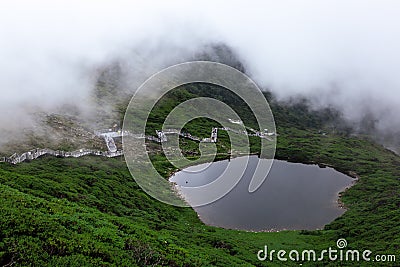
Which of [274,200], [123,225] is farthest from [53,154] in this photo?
[274,200]

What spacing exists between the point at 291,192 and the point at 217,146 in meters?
55.4

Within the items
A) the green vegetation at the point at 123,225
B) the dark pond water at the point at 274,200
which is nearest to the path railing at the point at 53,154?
the green vegetation at the point at 123,225

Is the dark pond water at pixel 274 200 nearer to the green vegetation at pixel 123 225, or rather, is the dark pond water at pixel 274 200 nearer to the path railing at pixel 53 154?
the green vegetation at pixel 123 225

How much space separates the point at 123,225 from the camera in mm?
35938

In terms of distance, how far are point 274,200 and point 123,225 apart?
53.8 meters

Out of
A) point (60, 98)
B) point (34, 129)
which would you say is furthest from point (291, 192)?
point (60, 98)

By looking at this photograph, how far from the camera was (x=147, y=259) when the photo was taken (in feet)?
89.8

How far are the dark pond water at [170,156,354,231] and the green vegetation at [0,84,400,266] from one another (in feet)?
14.1

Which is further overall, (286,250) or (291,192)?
(291,192)

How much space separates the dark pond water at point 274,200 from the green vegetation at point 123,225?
14.1ft

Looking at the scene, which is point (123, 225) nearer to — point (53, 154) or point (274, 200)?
point (53, 154)

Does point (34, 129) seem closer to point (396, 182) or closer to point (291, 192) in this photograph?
point (291, 192)

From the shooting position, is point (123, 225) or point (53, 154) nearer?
point (123, 225)

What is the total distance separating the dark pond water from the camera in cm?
7125
